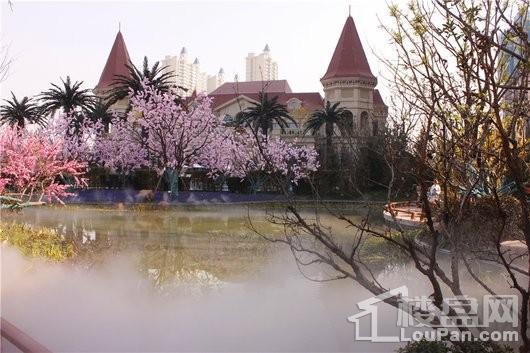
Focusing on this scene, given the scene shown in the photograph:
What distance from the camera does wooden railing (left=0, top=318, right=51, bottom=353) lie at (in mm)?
2567

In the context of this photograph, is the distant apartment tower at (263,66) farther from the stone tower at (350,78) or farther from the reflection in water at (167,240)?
the reflection in water at (167,240)

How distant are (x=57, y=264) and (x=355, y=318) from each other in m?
5.84

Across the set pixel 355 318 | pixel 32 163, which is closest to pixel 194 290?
pixel 355 318

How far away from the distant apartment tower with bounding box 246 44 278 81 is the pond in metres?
25.6

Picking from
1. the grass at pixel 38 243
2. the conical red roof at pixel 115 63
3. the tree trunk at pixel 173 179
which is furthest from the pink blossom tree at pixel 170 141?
the conical red roof at pixel 115 63

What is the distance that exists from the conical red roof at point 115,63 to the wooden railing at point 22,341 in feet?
133

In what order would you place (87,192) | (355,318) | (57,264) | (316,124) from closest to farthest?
(355,318) < (57,264) < (87,192) < (316,124)

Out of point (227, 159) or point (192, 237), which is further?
point (227, 159)

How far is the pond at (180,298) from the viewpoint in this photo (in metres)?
5.48

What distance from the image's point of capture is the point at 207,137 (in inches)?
1014

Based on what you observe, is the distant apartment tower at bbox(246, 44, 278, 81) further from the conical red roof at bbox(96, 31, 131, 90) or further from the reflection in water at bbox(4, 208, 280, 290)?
the reflection in water at bbox(4, 208, 280, 290)

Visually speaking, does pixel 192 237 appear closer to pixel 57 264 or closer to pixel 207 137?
pixel 57 264

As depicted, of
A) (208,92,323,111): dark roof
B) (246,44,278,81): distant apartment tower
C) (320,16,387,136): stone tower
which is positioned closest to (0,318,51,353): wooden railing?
(246,44,278,81): distant apartment tower

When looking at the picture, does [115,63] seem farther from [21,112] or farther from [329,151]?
[329,151]
